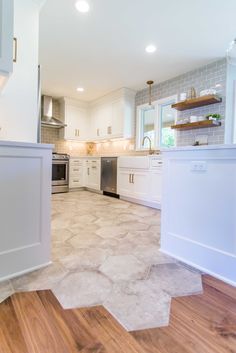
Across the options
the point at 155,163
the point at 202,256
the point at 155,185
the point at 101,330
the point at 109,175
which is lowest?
the point at 101,330

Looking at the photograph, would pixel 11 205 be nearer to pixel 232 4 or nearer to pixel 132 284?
pixel 132 284

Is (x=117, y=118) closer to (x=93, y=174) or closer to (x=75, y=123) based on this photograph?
(x=75, y=123)

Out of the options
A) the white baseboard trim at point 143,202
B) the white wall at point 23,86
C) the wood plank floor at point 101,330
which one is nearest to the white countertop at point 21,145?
the white wall at point 23,86

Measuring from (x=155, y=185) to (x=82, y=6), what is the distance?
106 inches

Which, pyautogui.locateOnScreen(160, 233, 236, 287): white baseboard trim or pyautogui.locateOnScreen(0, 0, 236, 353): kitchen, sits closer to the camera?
pyautogui.locateOnScreen(0, 0, 236, 353): kitchen

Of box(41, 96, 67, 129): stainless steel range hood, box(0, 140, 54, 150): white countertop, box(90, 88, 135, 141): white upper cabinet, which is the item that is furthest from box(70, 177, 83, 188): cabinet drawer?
box(0, 140, 54, 150): white countertop

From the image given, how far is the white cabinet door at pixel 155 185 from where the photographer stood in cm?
368

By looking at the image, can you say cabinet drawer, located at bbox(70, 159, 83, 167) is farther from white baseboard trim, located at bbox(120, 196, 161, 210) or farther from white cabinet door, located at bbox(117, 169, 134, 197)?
white baseboard trim, located at bbox(120, 196, 161, 210)

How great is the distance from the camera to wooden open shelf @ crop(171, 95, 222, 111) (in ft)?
11.0

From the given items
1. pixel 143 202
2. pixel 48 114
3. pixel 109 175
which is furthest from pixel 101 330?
pixel 48 114

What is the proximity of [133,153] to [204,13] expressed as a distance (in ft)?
10.1

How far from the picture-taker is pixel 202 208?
163cm

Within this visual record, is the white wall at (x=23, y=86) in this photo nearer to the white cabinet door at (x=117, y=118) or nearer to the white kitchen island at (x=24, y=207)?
the white kitchen island at (x=24, y=207)

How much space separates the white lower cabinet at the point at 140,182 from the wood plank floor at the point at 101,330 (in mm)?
2564
